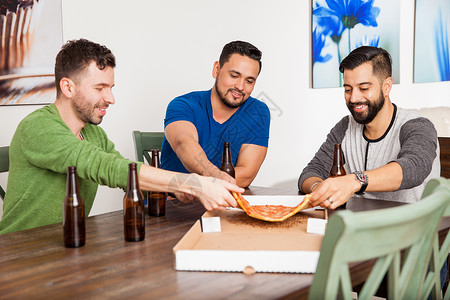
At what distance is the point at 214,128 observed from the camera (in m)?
2.46

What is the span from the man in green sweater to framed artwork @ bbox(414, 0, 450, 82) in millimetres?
2043

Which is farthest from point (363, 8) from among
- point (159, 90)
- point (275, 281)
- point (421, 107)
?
point (275, 281)

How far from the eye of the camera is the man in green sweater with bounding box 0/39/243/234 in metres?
1.48

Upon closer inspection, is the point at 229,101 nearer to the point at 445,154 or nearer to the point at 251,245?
the point at 445,154

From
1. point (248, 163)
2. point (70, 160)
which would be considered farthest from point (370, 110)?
point (70, 160)

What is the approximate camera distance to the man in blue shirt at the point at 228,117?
239cm

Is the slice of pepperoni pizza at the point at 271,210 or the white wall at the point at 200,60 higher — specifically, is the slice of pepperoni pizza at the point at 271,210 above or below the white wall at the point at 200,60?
below

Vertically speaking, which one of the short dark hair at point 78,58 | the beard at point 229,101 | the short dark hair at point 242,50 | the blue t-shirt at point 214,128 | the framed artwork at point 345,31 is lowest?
the blue t-shirt at point 214,128

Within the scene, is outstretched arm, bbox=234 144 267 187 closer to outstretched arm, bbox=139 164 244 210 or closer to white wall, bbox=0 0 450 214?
outstretched arm, bbox=139 164 244 210

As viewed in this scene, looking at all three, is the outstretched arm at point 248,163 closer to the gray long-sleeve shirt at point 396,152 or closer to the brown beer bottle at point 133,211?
the gray long-sleeve shirt at point 396,152

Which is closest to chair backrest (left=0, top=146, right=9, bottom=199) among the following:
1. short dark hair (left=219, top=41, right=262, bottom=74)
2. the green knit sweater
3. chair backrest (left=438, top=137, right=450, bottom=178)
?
the green knit sweater

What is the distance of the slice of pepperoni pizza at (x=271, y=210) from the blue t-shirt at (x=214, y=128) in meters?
0.87

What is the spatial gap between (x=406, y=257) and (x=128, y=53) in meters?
3.12

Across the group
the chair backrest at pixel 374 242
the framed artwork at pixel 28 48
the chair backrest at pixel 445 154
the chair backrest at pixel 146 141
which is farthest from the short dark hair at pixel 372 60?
the framed artwork at pixel 28 48
